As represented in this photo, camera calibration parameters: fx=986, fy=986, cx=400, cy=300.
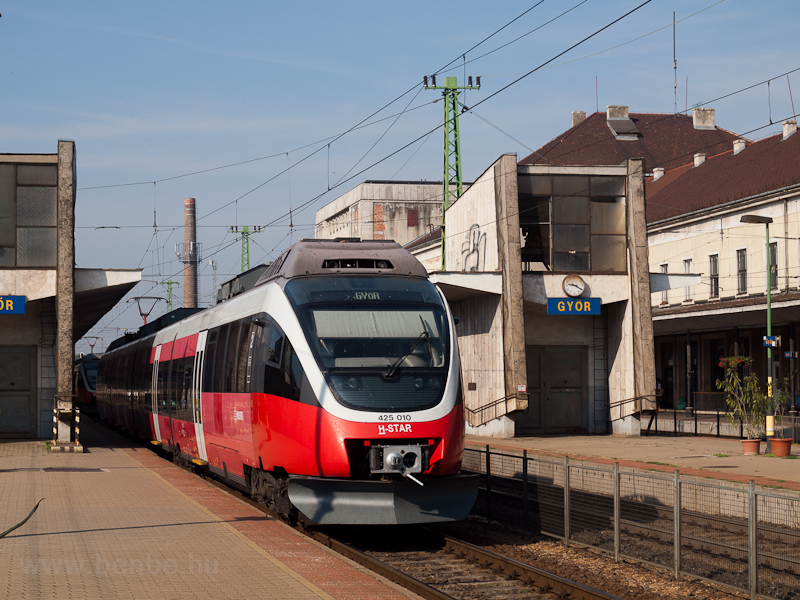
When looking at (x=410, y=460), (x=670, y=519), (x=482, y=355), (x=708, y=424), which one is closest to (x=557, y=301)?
(x=482, y=355)

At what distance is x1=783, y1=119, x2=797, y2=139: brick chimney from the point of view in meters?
46.2

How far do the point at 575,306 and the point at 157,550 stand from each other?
68.9 feet

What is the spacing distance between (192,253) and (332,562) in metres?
75.1

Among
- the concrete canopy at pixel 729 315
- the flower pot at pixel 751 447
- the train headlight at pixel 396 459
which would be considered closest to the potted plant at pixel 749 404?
the flower pot at pixel 751 447

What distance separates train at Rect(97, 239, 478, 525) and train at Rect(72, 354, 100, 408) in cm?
4095

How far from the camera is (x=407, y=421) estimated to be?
11.3m

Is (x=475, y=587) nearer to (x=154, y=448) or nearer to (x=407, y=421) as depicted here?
(x=407, y=421)

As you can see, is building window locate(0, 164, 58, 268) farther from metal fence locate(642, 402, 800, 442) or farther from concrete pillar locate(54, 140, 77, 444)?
metal fence locate(642, 402, 800, 442)

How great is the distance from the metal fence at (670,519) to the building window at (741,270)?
33.4 m

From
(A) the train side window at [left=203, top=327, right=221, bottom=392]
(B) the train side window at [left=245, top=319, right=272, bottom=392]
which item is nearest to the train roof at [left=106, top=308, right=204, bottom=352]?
(A) the train side window at [left=203, top=327, right=221, bottom=392]

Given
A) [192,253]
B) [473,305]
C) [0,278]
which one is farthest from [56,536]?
[192,253]

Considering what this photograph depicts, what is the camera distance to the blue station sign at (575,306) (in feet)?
98.7

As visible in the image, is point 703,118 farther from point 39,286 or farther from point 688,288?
point 39,286

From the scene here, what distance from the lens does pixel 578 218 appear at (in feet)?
102
